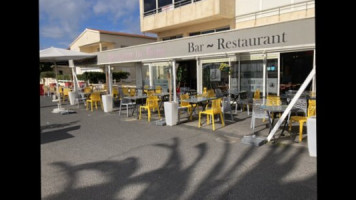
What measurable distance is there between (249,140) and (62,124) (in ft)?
21.4

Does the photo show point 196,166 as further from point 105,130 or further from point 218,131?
point 105,130

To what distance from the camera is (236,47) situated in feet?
21.1

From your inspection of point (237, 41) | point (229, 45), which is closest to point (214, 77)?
point (229, 45)

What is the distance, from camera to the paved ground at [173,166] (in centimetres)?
348

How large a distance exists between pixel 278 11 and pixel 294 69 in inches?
131

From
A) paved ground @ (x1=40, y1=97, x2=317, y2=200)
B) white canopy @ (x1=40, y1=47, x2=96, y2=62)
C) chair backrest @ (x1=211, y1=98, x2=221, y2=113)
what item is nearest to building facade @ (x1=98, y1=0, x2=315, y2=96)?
white canopy @ (x1=40, y1=47, x2=96, y2=62)

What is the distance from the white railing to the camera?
10.4 metres

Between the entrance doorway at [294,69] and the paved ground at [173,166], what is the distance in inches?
135

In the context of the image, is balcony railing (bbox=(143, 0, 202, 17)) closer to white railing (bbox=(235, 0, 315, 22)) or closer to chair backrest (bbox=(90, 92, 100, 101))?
white railing (bbox=(235, 0, 315, 22))

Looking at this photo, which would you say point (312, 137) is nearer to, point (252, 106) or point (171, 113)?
point (252, 106)

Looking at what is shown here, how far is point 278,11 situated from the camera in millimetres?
11164

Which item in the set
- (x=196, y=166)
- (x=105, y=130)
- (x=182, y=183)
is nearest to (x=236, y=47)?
(x=196, y=166)

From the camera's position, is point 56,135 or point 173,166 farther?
point 56,135

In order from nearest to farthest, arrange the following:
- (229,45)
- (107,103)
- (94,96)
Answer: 1. (229,45)
2. (107,103)
3. (94,96)
